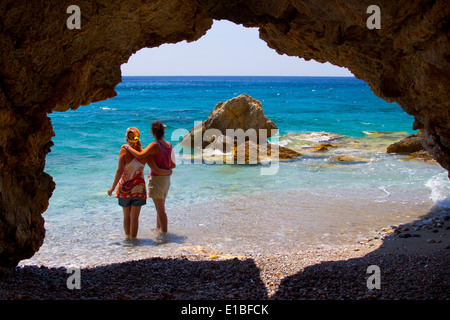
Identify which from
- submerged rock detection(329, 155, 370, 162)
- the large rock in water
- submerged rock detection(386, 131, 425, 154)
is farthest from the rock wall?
the large rock in water

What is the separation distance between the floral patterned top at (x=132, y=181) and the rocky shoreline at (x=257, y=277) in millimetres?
1318

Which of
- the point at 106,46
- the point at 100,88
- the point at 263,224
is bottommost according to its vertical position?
the point at 263,224

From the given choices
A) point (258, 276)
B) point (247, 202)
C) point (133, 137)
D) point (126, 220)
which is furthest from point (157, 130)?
point (247, 202)

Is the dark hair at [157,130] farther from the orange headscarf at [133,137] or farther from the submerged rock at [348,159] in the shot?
the submerged rock at [348,159]

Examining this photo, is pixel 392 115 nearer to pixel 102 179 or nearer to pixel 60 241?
pixel 102 179

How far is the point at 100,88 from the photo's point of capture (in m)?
5.02

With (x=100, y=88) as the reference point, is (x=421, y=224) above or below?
below

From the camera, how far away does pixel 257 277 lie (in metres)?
4.81

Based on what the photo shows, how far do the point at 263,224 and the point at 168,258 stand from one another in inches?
98.9

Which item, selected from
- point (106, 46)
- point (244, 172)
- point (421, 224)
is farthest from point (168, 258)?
point (244, 172)

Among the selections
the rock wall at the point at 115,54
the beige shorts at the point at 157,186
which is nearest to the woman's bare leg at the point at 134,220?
the beige shorts at the point at 157,186

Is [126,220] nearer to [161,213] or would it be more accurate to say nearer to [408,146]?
[161,213]

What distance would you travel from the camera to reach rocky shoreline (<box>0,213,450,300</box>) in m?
4.14

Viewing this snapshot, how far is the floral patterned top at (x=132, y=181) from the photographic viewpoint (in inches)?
253
